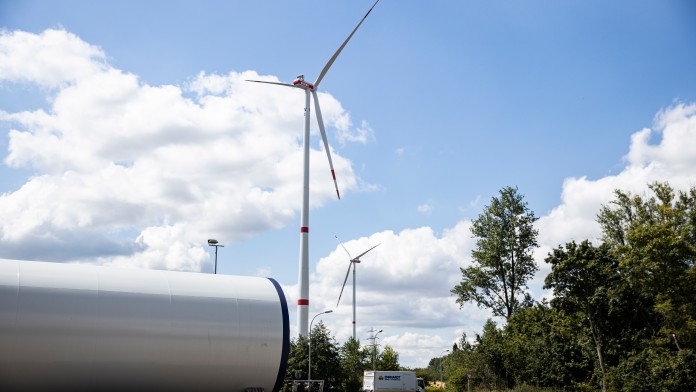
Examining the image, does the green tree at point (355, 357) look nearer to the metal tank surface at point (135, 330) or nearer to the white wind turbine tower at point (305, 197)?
the white wind turbine tower at point (305, 197)

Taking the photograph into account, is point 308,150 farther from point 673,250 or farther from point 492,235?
point 673,250

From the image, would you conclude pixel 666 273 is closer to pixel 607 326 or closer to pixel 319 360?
pixel 607 326

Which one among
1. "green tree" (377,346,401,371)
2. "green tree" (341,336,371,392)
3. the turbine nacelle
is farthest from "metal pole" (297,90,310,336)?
"green tree" (377,346,401,371)

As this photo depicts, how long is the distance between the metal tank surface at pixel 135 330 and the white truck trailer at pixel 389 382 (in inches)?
1248

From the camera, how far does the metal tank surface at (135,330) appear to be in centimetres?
2102

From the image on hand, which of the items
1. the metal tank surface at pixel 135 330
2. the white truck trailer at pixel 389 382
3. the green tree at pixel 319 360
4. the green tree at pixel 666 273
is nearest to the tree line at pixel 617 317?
the green tree at pixel 666 273

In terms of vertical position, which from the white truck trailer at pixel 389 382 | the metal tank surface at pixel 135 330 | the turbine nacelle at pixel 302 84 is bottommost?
the white truck trailer at pixel 389 382

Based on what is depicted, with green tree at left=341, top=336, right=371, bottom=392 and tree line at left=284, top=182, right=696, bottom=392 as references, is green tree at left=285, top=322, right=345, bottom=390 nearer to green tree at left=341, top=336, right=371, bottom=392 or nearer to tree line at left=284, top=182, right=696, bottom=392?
tree line at left=284, top=182, right=696, bottom=392

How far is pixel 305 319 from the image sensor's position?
52.1 m

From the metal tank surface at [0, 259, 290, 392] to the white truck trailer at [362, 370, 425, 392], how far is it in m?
31.7

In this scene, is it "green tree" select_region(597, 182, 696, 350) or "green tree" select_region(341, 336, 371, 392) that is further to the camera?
"green tree" select_region(341, 336, 371, 392)

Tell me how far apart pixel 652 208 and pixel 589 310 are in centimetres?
1435

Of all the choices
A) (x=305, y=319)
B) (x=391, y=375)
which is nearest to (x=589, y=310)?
(x=391, y=375)

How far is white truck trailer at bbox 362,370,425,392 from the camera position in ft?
182
